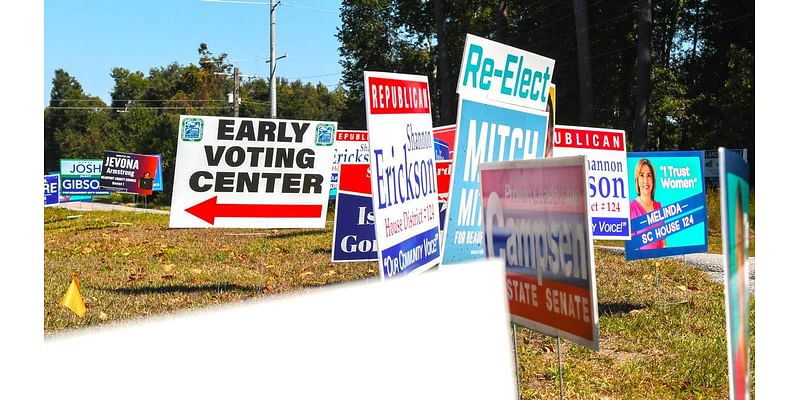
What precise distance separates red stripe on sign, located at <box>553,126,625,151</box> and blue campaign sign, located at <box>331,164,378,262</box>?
2.05 m

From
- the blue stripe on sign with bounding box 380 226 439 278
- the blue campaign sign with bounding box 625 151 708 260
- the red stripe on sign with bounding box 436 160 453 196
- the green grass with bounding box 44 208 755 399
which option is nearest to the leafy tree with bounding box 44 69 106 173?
the green grass with bounding box 44 208 755 399

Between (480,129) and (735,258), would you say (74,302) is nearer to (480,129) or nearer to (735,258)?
(480,129)

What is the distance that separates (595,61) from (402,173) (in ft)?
117

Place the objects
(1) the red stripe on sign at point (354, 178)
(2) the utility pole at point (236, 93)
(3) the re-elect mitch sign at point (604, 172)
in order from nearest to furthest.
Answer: (3) the re-elect mitch sign at point (604, 172) → (1) the red stripe on sign at point (354, 178) → (2) the utility pole at point (236, 93)

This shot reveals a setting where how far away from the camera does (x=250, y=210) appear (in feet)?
30.1

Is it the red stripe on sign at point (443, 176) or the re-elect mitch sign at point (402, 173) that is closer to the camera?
the re-elect mitch sign at point (402, 173)

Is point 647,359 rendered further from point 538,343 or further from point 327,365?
point 327,365

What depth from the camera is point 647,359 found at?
634cm

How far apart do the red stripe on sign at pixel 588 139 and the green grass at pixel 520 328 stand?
1496 millimetres

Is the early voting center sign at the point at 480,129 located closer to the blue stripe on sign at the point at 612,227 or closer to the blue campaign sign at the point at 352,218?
the blue stripe on sign at the point at 612,227

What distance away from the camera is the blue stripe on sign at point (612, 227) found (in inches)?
342

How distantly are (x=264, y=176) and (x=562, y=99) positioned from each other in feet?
102

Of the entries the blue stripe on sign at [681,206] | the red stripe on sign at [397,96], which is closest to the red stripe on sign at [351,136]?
the blue stripe on sign at [681,206]
